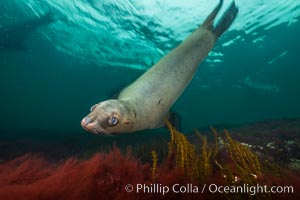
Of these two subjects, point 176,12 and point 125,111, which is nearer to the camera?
point 125,111

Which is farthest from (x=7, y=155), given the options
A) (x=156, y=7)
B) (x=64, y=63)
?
(x=64, y=63)

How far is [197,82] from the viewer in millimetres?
28938

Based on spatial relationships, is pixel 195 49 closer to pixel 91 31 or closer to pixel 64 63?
pixel 91 31

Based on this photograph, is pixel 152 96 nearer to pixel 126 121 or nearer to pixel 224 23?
pixel 126 121

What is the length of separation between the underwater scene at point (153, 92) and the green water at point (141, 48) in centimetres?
12

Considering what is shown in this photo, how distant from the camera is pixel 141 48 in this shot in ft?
63.4

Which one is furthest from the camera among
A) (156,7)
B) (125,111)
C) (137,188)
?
(156,7)

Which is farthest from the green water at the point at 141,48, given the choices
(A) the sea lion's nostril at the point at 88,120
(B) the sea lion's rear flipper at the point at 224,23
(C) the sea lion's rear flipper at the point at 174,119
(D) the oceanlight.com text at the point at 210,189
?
(D) the oceanlight.com text at the point at 210,189

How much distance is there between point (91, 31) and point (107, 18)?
9.34 ft

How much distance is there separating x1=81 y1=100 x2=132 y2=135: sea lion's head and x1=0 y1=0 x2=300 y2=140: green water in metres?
2.18

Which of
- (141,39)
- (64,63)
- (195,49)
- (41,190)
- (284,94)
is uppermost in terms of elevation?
(284,94)

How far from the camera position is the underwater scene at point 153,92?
2.49m

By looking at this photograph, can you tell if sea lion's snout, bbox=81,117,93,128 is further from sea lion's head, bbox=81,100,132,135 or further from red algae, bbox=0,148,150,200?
red algae, bbox=0,148,150,200

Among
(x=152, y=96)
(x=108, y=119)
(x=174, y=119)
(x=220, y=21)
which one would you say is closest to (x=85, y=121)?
(x=108, y=119)
